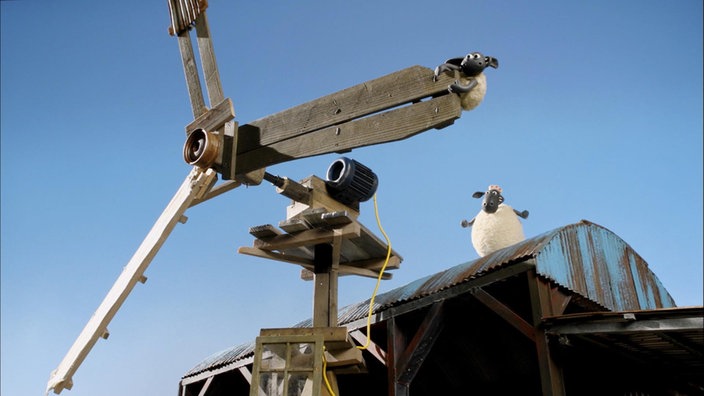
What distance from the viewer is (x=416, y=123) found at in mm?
3420

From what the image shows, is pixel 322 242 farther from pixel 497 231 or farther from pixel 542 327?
pixel 497 231

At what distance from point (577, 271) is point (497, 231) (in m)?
1.43

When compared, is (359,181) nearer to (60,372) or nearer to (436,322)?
(436,322)

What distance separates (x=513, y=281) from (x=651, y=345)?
1671 mm

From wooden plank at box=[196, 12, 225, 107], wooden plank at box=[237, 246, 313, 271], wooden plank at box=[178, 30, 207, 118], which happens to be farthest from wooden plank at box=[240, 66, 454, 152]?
wooden plank at box=[237, 246, 313, 271]

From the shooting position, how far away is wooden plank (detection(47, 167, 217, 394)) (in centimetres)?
727

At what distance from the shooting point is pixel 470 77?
11.0 ft

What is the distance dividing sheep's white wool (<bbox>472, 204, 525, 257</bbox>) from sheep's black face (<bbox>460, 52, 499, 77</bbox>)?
15.2 feet

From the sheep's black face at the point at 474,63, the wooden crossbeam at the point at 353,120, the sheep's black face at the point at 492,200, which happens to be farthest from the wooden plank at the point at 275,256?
the sheep's black face at the point at 474,63

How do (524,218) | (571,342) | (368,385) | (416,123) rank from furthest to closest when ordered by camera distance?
(368,385) → (524,218) → (571,342) → (416,123)

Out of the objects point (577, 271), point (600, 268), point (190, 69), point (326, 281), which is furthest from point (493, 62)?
point (600, 268)

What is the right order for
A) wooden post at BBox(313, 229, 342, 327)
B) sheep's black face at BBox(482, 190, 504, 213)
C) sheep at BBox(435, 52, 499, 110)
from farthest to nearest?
sheep's black face at BBox(482, 190, 504, 213) → wooden post at BBox(313, 229, 342, 327) → sheep at BBox(435, 52, 499, 110)

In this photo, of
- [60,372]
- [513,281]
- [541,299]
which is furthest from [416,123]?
[60,372]

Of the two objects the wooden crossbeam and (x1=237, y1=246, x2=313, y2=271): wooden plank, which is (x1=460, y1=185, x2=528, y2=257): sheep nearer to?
(x1=237, y1=246, x2=313, y2=271): wooden plank
